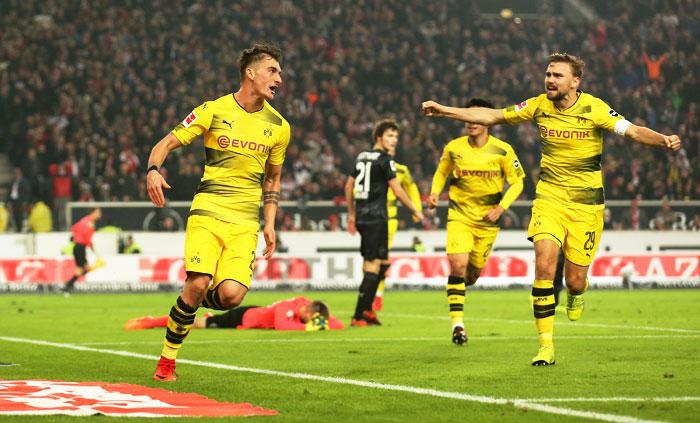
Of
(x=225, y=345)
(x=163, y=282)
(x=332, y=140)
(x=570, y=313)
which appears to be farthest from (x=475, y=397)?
(x=332, y=140)

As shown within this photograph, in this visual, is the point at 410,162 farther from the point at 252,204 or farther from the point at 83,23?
the point at 252,204

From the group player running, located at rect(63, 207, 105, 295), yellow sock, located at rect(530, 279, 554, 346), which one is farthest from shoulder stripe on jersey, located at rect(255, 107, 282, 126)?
player running, located at rect(63, 207, 105, 295)

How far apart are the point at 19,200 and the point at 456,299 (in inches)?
803

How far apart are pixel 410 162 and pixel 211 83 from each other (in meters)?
6.39

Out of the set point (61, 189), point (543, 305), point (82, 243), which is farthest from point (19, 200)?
point (543, 305)

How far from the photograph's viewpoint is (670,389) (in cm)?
907

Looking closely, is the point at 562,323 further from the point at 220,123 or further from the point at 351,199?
the point at 220,123

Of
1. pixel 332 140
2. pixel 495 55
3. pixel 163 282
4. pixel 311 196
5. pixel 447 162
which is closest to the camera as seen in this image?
pixel 447 162

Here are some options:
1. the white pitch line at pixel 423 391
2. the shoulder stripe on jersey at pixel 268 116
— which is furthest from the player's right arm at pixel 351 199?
the shoulder stripe on jersey at pixel 268 116

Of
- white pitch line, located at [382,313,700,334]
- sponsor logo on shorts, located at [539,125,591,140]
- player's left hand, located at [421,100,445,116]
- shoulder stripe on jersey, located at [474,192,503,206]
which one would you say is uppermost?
player's left hand, located at [421,100,445,116]

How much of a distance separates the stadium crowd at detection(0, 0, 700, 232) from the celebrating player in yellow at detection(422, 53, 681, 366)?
22.5 metres

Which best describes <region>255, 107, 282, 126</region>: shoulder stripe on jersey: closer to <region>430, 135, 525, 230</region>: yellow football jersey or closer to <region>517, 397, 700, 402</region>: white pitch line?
<region>517, 397, 700, 402</region>: white pitch line

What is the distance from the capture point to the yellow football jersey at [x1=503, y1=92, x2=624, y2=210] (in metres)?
11.5

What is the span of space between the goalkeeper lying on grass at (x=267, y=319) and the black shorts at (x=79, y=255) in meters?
12.6
